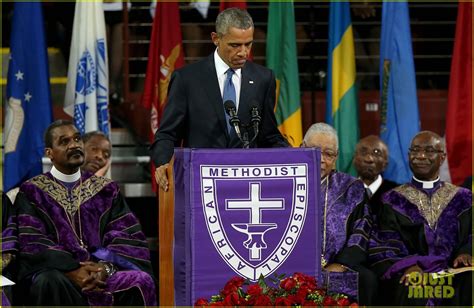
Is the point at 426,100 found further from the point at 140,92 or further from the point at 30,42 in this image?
the point at 30,42

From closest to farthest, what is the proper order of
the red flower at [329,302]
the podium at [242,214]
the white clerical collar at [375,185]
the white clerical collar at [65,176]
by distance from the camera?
the red flower at [329,302] < the podium at [242,214] < the white clerical collar at [65,176] < the white clerical collar at [375,185]

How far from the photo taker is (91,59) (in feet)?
30.3

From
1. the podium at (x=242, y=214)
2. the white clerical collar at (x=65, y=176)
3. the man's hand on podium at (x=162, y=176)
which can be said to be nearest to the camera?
the podium at (x=242, y=214)

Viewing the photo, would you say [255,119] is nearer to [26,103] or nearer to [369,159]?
[369,159]

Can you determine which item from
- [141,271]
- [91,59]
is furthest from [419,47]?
[141,271]

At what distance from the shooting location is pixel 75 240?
273 inches

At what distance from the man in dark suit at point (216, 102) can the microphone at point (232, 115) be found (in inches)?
10.0

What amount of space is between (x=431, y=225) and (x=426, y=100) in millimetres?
2635

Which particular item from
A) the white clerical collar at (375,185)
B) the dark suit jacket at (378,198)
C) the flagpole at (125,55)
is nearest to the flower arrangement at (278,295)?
the dark suit jacket at (378,198)

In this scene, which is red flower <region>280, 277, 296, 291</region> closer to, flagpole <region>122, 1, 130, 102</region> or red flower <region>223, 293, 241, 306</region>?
red flower <region>223, 293, 241, 306</region>

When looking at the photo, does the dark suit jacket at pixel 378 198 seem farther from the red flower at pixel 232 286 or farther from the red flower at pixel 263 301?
the red flower at pixel 263 301

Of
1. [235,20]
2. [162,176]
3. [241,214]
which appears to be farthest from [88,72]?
[241,214]

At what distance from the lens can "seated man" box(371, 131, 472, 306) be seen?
285 inches

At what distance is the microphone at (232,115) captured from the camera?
17.9 feet
